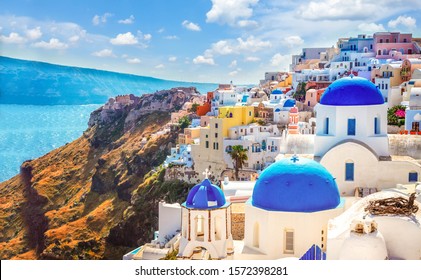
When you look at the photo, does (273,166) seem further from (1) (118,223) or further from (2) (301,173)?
(1) (118,223)

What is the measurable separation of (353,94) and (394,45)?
24729 millimetres

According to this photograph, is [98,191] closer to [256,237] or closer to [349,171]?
[349,171]

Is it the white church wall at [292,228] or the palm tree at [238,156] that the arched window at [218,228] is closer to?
the white church wall at [292,228]

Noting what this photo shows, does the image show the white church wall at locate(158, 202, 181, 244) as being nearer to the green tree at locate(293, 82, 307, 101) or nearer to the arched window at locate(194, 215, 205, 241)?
the arched window at locate(194, 215, 205, 241)

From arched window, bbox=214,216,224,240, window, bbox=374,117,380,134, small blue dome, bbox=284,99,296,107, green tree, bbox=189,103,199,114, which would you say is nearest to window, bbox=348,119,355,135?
window, bbox=374,117,380,134

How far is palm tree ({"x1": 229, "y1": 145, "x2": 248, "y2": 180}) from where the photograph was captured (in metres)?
27.5

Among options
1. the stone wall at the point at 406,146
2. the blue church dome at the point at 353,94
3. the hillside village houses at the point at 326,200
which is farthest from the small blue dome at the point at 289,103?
the blue church dome at the point at 353,94

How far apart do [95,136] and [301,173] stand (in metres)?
44.7

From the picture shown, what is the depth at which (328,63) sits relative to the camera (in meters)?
40.5

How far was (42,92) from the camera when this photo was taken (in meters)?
23.1

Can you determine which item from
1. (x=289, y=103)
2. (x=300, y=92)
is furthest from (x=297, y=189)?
(x=300, y=92)

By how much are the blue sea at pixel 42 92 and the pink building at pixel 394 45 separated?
18.2 metres

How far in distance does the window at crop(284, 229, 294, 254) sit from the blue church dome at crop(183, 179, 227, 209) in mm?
1460

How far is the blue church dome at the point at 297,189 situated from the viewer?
1148cm
